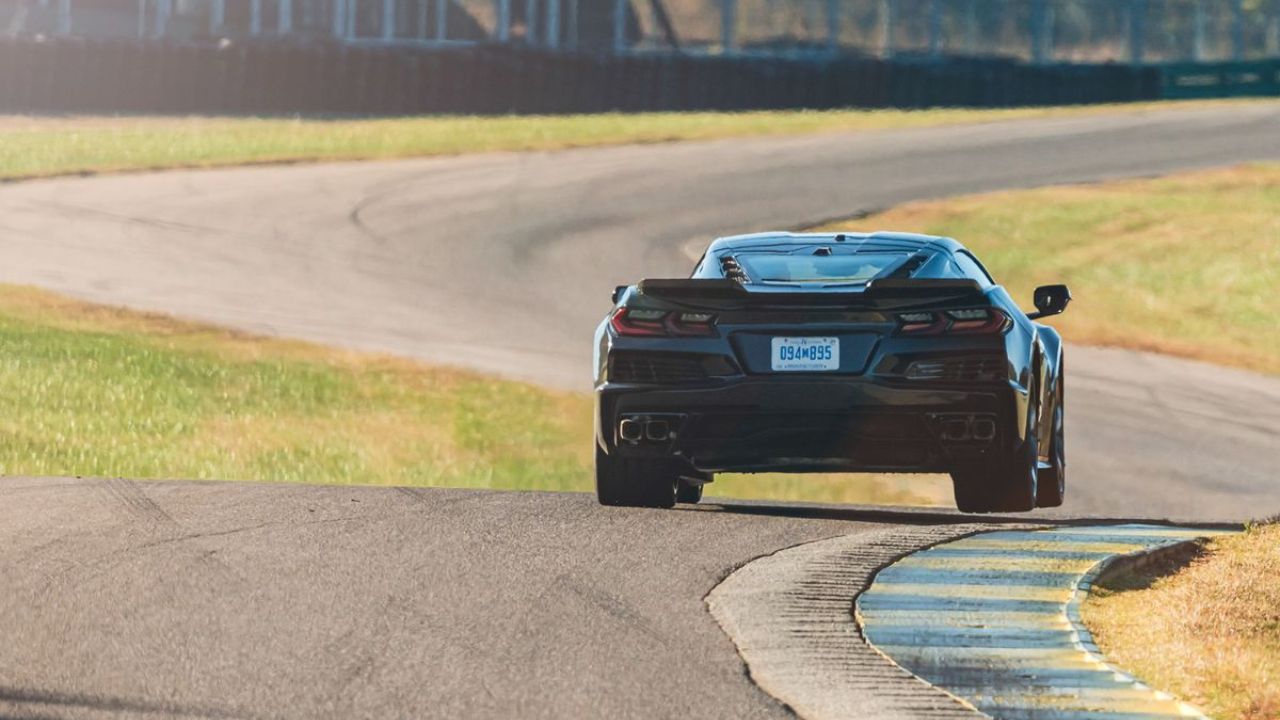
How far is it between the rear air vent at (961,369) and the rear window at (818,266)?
0.78 meters

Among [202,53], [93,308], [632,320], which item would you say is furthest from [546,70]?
[632,320]

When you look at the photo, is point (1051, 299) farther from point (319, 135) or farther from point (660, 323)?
point (319, 135)

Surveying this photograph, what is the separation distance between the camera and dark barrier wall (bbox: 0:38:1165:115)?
41438 mm

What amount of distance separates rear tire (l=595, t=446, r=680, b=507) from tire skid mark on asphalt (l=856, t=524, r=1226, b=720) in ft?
4.96

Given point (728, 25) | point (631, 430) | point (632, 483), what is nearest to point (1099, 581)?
point (631, 430)

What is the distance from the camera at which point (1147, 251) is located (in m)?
31.6

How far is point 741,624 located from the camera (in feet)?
25.5

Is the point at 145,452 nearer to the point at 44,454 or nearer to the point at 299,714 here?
the point at 44,454

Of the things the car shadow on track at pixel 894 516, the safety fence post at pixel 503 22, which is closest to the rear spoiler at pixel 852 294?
the car shadow on track at pixel 894 516

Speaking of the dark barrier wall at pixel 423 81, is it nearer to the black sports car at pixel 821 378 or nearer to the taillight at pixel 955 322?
the black sports car at pixel 821 378

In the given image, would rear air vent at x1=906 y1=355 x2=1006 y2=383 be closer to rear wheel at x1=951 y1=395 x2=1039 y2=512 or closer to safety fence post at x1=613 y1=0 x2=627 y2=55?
rear wheel at x1=951 y1=395 x2=1039 y2=512

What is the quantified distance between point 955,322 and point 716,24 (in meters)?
44.1

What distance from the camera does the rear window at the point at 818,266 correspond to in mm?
10320

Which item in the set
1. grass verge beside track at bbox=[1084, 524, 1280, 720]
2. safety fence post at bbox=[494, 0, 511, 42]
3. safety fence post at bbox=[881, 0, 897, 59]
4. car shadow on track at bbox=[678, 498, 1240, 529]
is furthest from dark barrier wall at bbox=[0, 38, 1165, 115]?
grass verge beside track at bbox=[1084, 524, 1280, 720]
